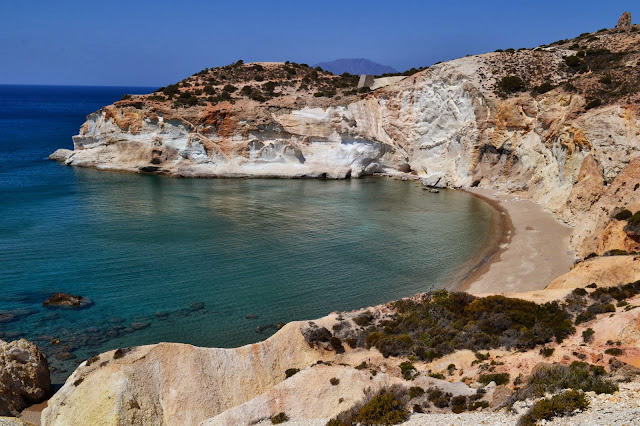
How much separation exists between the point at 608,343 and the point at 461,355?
3.90 m

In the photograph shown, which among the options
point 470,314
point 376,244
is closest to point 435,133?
point 376,244

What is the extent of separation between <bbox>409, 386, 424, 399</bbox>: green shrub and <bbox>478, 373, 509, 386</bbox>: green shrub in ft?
5.78

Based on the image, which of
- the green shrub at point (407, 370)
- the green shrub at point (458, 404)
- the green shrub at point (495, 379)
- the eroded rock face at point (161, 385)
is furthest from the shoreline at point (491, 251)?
the green shrub at point (458, 404)

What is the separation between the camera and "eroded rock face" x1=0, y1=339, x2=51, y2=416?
1565cm

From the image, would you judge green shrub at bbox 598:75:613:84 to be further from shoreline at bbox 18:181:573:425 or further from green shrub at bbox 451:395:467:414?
green shrub at bbox 451:395:467:414

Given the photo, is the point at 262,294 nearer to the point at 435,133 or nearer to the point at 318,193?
the point at 318,193

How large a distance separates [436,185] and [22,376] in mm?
38566

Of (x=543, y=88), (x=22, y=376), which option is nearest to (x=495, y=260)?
(x=22, y=376)

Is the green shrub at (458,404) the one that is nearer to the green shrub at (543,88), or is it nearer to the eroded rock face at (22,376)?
the eroded rock face at (22,376)

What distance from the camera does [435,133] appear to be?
51438 mm

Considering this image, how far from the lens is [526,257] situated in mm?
28219

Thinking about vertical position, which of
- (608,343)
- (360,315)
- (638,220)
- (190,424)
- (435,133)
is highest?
(435,133)

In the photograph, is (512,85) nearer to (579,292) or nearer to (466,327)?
(579,292)

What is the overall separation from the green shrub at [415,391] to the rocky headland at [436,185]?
82mm
